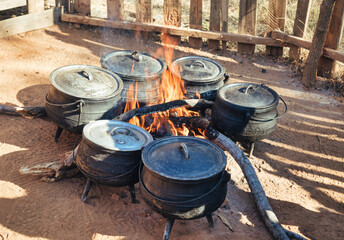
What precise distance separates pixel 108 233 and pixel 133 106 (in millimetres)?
2031

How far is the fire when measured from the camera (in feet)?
17.6

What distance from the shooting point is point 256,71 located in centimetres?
811

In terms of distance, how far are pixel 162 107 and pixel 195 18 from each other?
12.8 ft

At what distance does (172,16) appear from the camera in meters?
8.63

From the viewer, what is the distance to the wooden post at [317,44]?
6.93m

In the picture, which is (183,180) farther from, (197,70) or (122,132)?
(197,70)

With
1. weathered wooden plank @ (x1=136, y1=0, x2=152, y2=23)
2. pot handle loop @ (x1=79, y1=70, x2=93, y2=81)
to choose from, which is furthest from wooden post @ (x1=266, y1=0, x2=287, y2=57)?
pot handle loop @ (x1=79, y1=70, x2=93, y2=81)

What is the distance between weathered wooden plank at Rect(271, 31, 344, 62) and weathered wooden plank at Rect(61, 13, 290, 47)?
13cm

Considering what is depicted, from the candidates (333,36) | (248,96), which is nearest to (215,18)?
(333,36)

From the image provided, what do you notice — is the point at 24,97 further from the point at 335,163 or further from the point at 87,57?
the point at 335,163

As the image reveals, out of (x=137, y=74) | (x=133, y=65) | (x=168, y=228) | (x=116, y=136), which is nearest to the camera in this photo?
(x=168, y=228)

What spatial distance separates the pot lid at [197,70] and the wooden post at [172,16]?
2713 millimetres

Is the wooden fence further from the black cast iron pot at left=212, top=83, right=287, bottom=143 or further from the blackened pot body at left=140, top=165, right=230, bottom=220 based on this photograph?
the blackened pot body at left=140, top=165, right=230, bottom=220

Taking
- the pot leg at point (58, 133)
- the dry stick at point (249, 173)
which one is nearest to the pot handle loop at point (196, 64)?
the dry stick at point (249, 173)
